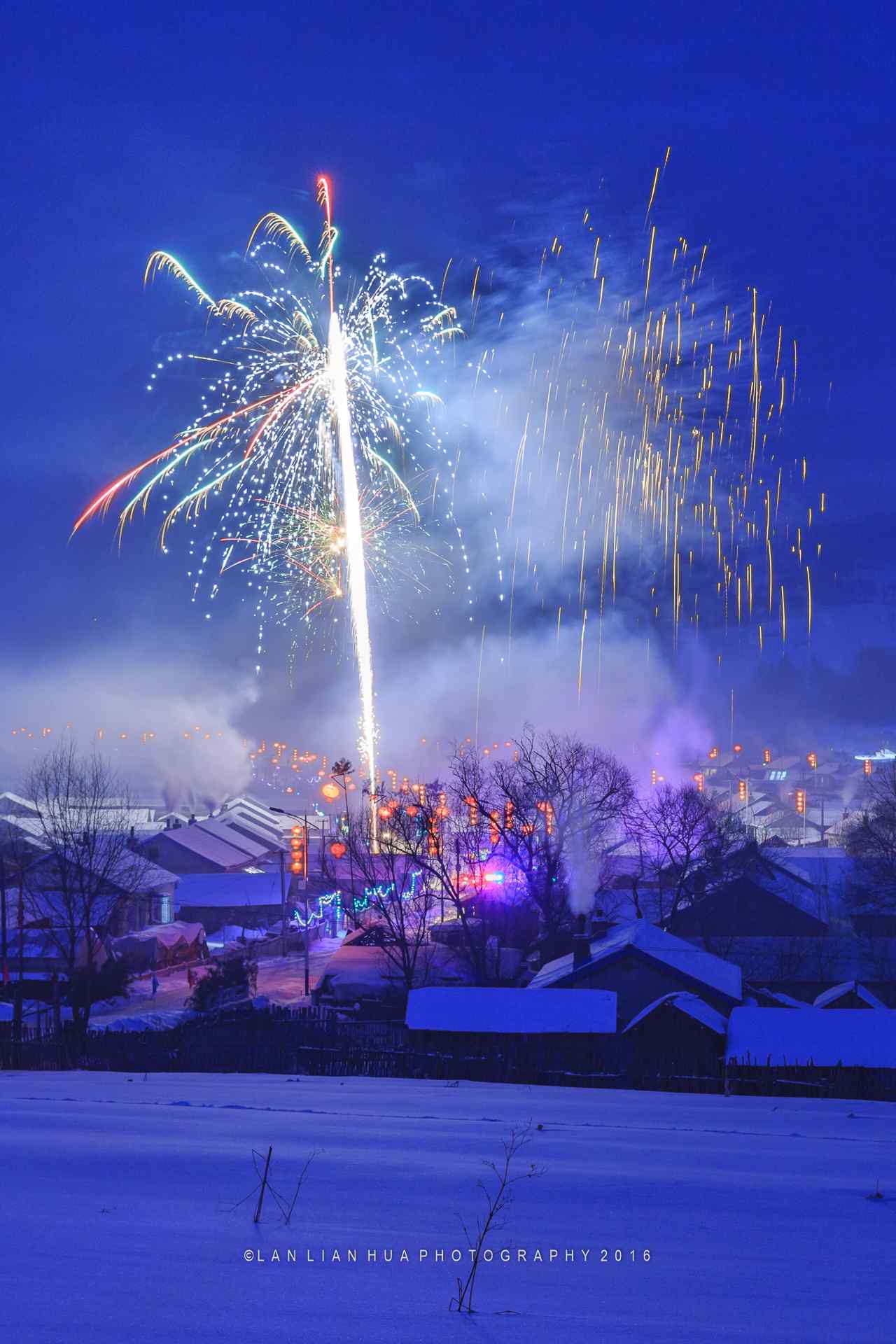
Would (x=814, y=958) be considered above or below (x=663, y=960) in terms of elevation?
below

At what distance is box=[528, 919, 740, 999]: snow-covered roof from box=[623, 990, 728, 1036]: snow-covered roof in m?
1.67

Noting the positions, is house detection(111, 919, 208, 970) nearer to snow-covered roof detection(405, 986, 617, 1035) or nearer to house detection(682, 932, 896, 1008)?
snow-covered roof detection(405, 986, 617, 1035)

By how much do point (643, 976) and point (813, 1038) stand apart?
5.07m

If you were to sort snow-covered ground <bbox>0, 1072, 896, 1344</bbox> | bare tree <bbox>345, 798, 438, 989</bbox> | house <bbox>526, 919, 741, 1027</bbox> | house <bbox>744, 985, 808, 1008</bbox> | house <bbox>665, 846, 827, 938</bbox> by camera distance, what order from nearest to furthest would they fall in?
snow-covered ground <bbox>0, 1072, 896, 1344</bbox>, house <bbox>526, 919, 741, 1027</bbox>, house <bbox>744, 985, 808, 1008</bbox>, bare tree <bbox>345, 798, 438, 989</bbox>, house <bbox>665, 846, 827, 938</bbox>

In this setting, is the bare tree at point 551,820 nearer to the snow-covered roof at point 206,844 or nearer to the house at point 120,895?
the house at point 120,895

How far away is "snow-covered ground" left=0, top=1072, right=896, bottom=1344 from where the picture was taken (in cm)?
562

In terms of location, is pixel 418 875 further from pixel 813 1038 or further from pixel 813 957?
pixel 813 1038

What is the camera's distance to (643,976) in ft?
79.6

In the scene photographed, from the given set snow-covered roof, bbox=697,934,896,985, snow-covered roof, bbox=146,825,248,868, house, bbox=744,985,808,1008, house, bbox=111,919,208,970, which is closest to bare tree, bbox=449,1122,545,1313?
house, bbox=744,985,808,1008

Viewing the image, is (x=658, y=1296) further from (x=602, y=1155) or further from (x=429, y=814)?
(x=429, y=814)

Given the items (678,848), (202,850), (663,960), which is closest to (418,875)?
(678,848)

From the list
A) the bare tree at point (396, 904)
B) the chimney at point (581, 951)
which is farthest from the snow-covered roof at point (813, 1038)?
the bare tree at point (396, 904)

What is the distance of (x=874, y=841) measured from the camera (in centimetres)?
4928

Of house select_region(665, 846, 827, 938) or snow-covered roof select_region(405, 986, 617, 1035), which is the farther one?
house select_region(665, 846, 827, 938)
